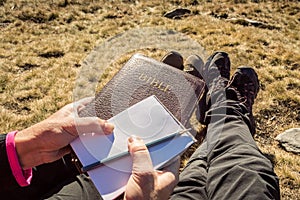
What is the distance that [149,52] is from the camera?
361 centimetres

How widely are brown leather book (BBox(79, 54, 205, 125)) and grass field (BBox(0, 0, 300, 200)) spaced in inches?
31.0

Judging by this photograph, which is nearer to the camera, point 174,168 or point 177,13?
point 174,168

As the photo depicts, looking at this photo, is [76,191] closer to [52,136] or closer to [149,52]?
[52,136]

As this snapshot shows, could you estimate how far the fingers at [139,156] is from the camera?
4.17ft

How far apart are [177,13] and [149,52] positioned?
1.25 meters

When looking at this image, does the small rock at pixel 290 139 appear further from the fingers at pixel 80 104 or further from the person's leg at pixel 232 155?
the fingers at pixel 80 104

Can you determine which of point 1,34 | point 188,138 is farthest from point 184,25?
point 188,138

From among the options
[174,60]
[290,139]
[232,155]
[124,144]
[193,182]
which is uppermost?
[124,144]

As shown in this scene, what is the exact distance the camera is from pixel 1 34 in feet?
13.9

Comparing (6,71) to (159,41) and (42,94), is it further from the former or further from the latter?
(159,41)

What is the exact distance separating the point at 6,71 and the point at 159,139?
100 inches

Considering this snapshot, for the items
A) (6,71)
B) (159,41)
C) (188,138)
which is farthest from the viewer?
(159,41)

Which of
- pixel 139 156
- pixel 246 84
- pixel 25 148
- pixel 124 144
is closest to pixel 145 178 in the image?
pixel 139 156

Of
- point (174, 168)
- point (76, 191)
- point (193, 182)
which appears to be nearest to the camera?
point (174, 168)
